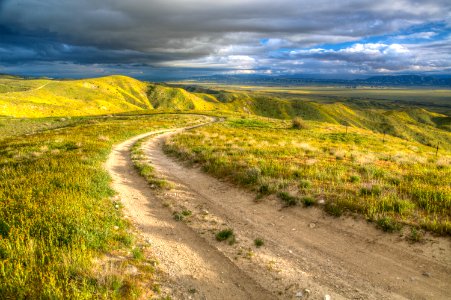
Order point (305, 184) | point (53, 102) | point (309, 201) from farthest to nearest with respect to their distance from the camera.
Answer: point (53, 102)
point (305, 184)
point (309, 201)

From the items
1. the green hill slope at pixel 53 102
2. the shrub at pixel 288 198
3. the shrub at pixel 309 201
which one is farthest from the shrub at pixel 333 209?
the green hill slope at pixel 53 102

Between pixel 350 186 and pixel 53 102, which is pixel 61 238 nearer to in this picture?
pixel 350 186

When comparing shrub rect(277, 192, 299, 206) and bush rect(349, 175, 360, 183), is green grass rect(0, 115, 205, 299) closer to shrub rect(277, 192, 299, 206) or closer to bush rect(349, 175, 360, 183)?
shrub rect(277, 192, 299, 206)

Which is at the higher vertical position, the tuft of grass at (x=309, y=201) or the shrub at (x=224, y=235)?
the tuft of grass at (x=309, y=201)

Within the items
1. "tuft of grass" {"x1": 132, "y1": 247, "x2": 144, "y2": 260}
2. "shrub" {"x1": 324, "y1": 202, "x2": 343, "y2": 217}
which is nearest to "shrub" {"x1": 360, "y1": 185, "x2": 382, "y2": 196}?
"shrub" {"x1": 324, "y1": 202, "x2": 343, "y2": 217}

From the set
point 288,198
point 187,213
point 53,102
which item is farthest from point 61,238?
point 53,102

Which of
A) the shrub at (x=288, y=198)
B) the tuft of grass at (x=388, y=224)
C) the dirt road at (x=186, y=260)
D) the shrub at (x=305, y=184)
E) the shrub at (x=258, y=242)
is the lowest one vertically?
the dirt road at (x=186, y=260)

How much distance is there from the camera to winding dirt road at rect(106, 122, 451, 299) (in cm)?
599

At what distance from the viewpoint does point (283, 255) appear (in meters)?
7.32

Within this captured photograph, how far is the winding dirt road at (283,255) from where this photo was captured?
5992 millimetres

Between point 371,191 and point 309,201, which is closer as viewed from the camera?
point 309,201

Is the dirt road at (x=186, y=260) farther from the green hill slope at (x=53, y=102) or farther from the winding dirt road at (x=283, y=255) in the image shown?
the green hill slope at (x=53, y=102)

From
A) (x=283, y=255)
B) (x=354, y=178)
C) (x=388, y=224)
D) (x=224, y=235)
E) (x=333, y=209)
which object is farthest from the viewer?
(x=354, y=178)

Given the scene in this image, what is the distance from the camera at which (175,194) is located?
11977 mm
